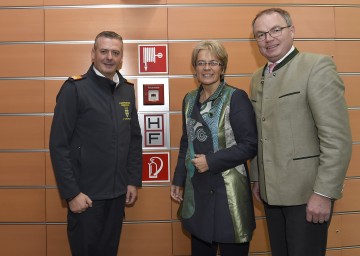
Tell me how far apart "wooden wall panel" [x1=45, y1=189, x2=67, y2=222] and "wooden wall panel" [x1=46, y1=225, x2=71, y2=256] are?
0.08m

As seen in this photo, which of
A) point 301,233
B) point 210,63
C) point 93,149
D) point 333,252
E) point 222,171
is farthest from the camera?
point 333,252

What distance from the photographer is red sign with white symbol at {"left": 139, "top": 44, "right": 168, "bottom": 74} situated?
2.89m

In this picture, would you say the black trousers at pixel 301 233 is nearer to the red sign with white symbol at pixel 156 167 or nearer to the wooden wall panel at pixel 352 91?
the red sign with white symbol at pixel 156 167

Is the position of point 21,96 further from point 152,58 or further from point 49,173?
point 152,58

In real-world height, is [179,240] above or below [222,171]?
below

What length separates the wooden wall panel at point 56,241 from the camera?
292cm

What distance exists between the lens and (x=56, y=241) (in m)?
2.92

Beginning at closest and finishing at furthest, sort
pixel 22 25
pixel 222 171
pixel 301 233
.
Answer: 1. pixel 301 233
2. pixel 222 171
3. pixel 22 25

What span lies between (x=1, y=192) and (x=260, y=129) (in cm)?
250

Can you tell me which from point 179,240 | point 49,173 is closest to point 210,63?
point 179,240

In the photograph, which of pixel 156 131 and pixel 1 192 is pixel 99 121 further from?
pixel 1 192

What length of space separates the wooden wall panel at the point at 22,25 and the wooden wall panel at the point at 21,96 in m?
0.41

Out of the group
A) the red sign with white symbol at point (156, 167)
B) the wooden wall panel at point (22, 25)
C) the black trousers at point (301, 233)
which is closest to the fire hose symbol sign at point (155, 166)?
the red sign with white symbol at point (156, 167)

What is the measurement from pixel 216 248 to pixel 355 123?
2004 millimetres
